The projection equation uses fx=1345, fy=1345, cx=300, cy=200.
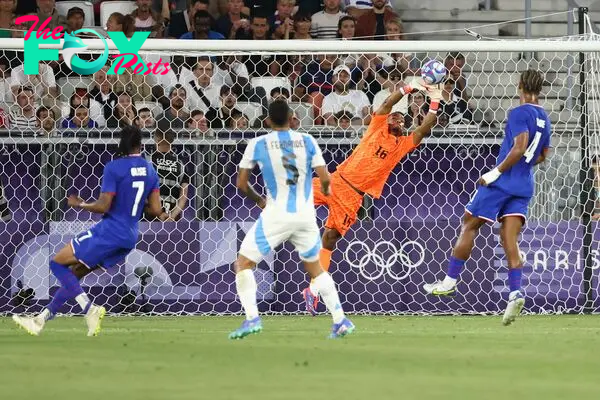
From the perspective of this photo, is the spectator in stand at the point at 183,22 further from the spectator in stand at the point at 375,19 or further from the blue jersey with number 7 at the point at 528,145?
the blue jersey with number 7 at the point at 528,145

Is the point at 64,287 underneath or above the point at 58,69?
underneath

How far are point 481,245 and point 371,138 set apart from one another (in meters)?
2.33

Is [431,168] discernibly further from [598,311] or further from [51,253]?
[51,253]

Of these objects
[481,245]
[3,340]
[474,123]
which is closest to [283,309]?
[481,245]

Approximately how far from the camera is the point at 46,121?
1548 cm

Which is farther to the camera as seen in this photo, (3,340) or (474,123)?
(474,123)

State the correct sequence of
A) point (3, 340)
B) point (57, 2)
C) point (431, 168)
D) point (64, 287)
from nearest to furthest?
point (3, 340), point (64, 287), point (431, 168), point (57, 2)

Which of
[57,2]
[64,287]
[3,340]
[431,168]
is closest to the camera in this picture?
[3,340]

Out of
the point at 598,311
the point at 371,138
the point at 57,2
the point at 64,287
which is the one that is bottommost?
the point at 598,311

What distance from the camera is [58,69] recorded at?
16672 millimetres

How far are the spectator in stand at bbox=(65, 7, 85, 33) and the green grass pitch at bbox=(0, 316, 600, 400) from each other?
6.10 metres

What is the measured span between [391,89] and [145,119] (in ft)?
10.2

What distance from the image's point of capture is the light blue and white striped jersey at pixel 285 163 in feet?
34.2

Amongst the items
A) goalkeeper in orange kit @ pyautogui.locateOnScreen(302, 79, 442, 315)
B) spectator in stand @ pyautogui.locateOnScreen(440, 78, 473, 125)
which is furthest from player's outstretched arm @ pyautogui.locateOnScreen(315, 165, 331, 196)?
spectator in stand @ pyautogui.locateOnScreen(440, 78, 473, 125)
